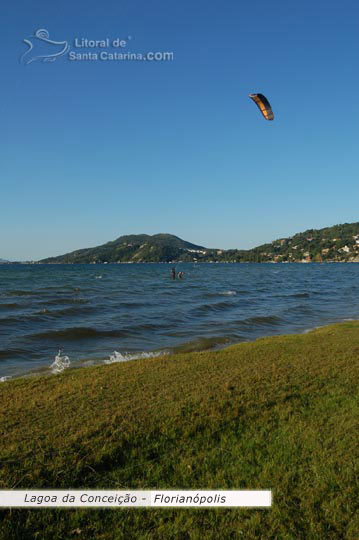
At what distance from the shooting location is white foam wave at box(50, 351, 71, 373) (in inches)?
433

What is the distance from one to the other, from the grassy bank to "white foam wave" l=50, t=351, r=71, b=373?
2.59 m

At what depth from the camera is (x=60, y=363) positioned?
11734 millimetres

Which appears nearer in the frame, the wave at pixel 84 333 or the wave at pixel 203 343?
the wave at pixel 203 343

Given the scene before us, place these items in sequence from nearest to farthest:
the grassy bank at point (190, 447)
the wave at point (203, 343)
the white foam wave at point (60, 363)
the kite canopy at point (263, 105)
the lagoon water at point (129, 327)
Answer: the grassy bank at point (190, 447) < the white foam wave at point (60, 363) < the kite canopy at point (263, 105) < the lagoon water at point (129, 327) < the wave at point (203, 343)

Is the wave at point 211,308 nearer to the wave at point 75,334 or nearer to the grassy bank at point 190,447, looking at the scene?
the wave at point 75,334

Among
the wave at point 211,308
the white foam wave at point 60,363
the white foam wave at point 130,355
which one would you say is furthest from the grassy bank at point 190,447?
the wave at point 211,308

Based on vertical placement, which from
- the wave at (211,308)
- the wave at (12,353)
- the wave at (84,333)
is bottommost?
the wave at (211,308)

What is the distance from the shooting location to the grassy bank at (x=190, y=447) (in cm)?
363

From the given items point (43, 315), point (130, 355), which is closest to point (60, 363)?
point (130, 355)

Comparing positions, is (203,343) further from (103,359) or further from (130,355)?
(103,359)

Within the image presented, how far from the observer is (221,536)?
3.46m
